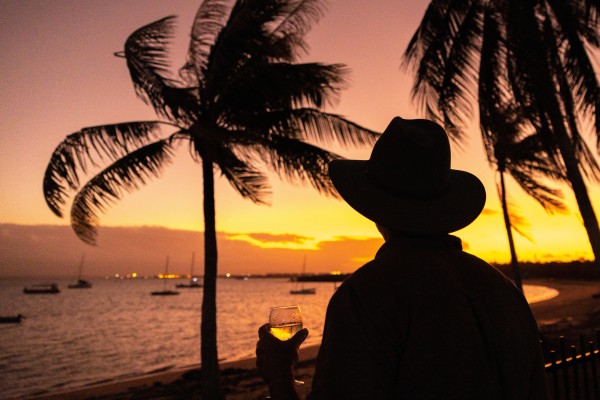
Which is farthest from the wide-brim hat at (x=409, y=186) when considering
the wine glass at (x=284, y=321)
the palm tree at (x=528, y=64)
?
the palm tree at (x=528, y=64)

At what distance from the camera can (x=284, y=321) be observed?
176cm

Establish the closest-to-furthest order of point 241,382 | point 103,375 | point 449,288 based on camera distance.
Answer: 1. point 449,288
2. point 241,382
3. point 103,375

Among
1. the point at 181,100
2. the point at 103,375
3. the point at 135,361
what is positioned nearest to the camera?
the point at 181,100

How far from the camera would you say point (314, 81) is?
8305 millimetres

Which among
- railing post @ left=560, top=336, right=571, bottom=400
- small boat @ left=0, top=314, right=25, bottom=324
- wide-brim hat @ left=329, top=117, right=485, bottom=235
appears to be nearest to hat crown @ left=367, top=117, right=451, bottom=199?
wide-brim hat @ left=329, top=117, right=485, bottom=235

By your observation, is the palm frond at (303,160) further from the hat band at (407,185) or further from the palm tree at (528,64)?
the hat band at (407,185)

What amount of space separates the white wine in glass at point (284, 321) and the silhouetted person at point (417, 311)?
32 cm

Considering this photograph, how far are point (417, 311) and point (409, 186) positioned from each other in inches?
15.6

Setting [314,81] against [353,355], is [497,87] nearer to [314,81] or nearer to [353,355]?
[314,81]

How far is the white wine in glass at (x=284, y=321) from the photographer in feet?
5.63

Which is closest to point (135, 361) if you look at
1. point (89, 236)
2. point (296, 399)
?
point (89, 236)

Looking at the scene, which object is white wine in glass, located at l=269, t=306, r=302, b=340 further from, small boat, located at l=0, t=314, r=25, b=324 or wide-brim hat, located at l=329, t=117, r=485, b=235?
small boat, located at l=0, t=314, r=25, b=324

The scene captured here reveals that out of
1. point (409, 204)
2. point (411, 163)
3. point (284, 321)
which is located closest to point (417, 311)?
point (409, 204)

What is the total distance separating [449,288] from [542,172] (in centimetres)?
Result: 1874
